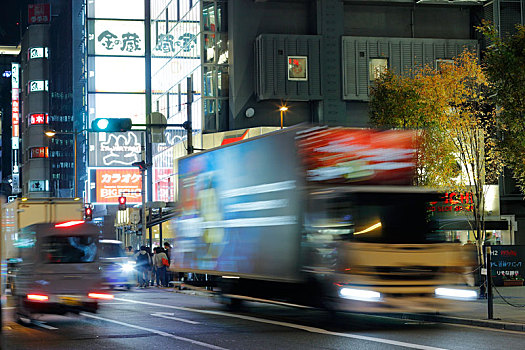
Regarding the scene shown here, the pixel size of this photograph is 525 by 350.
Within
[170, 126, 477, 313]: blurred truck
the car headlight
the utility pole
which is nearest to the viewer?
[170, 126, 477, 313]: blurred truck

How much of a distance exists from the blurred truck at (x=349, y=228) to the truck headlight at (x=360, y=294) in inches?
0.7

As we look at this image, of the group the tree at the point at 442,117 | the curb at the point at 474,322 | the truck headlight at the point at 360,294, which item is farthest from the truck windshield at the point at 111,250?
the truck headlight at the point at 360,294

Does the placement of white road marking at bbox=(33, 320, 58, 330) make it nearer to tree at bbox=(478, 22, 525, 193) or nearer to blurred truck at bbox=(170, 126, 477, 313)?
blurred truck at bbox=(170, 126, 477, 313)

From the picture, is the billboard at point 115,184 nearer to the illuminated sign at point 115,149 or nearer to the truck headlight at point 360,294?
the illuminated sign at point 115,149

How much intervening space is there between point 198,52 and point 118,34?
3093cm

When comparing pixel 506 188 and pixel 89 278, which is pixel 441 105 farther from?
pixel 506 188

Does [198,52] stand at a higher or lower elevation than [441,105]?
higher

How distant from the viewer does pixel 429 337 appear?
632 inches

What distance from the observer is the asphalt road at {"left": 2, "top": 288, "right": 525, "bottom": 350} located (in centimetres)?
1489

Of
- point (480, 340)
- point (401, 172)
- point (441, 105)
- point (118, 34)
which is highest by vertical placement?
point (118, 34)

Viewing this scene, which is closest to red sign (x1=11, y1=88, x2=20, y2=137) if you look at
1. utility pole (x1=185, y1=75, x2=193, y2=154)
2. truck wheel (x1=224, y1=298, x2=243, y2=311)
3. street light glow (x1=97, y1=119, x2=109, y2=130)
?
utility pole (x1=185, y1=75, x2=193, y2=154)

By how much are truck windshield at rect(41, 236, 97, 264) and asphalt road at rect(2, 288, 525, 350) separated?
1.44m

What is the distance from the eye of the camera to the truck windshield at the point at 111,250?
35094 millimetres

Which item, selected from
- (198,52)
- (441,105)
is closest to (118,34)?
(198,52)
